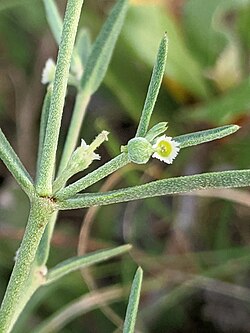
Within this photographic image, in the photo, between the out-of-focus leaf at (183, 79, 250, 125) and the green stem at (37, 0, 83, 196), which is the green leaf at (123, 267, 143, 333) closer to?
the green stem at (37, 0, 83, 196)

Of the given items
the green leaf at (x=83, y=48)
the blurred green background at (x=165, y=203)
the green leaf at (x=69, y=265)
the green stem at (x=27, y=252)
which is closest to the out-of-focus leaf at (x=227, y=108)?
the blurred green background at (x=165, y=203)

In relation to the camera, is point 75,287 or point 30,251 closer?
point 30,251

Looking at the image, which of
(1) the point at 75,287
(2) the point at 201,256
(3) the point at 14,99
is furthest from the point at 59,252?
(3) the point at 14,99

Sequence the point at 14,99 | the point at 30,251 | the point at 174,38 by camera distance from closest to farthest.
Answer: the point at 30,251, the point at 174,38, the point at 14,99

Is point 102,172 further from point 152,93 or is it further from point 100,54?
point 100,54

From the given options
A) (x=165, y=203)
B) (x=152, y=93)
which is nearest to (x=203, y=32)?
(x=165, y=203)

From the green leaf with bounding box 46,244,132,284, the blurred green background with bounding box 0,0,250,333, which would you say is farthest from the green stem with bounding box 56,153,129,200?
the blurred green background with bounding box 0,0,250,333

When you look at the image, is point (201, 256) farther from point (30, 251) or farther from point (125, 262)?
point (30, 251)
